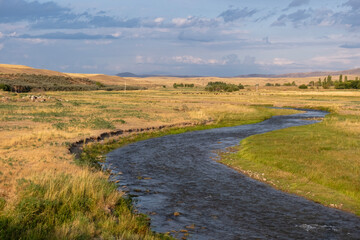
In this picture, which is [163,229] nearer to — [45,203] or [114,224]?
[114,224]

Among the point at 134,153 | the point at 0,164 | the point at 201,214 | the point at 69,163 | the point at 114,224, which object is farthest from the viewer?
the point at 134,153

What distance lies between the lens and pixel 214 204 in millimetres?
15523

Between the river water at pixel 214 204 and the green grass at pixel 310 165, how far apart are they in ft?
2.83

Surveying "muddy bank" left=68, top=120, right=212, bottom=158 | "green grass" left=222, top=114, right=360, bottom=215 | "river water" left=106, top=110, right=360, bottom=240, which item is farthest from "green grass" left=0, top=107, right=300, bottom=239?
"muddy bank" left=68, top=120, right=212, bottom=158

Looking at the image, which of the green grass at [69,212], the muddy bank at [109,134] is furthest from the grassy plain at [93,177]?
the muddy bank at [109,134]

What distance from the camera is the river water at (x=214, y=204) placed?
12.7 meters

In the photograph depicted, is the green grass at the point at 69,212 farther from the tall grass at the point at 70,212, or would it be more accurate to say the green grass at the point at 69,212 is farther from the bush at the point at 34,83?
the bush at the point at 34,83

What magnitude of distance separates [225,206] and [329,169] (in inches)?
280

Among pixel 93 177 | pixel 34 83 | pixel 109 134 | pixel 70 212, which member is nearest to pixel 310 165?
pixel 93 177

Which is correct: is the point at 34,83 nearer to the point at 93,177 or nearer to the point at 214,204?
the point at 93,177

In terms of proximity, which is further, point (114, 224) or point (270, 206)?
point (270, 206)

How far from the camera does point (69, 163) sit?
1880 centimetres

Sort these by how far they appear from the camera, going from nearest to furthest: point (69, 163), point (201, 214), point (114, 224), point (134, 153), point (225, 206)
Answer: 1. point (114, 224)
2. point (201, 214)
3. point (225, 206)
4. point (69, 163)
5. point (134, 153)

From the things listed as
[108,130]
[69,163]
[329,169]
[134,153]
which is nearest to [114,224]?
[69,163]
